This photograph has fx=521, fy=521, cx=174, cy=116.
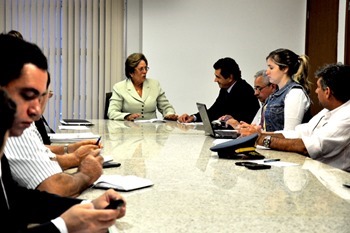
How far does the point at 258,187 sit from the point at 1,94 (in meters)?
1.27

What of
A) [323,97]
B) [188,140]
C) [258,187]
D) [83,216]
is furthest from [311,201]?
Answer: [188,140]

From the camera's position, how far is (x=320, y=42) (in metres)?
5.93

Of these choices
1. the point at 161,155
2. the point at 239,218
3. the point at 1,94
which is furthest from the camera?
the point at 161,155

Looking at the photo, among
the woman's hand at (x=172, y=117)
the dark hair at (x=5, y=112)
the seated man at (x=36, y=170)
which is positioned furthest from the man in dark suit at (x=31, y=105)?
the woman's hand at (x=172, y=117)

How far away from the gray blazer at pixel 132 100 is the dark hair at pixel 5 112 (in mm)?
4375

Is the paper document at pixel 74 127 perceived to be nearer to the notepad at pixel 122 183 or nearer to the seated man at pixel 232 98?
the seated man at pixel 232 98

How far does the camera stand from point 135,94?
5.46 meters

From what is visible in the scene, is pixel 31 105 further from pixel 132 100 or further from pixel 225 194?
pixel 132 100

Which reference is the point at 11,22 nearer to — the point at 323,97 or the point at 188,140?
the point at 188,140

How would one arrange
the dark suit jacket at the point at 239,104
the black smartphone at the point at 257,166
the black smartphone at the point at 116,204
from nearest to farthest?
the black smartphone at the point at 116,204
the black smartphone at the point at 257,166
the dark suit jacket at the point at 239,104

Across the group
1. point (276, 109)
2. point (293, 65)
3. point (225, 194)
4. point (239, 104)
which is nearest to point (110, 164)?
point (225, 194)

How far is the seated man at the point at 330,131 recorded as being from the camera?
2.97m

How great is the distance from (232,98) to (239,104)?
0.10 metres

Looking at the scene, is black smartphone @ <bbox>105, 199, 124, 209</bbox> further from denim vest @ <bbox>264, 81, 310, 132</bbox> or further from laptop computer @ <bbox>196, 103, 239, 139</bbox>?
denim vest @ <bbox>264, 81, 310, 132</bbox>
